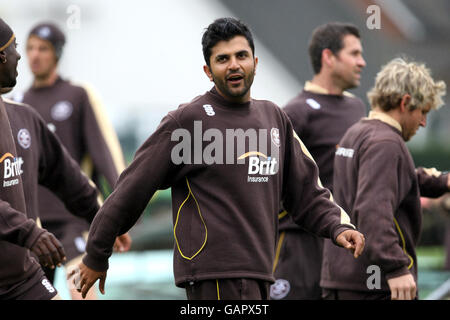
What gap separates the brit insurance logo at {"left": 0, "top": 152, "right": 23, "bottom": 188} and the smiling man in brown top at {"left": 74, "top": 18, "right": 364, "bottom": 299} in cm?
59

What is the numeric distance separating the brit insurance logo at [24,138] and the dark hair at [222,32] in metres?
1.34

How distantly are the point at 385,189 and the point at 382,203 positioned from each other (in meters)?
0.08

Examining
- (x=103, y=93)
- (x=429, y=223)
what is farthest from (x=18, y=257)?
(x=103, y=93)

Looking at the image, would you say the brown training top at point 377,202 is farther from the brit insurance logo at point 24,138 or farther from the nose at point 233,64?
the brit insurance logo at point 24,138

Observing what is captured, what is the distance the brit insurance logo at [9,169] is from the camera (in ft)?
15.2

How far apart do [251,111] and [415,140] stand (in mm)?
10860

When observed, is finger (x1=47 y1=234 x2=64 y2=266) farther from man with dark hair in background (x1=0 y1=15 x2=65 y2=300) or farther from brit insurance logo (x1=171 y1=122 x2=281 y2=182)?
brit insurance logo (x1=171 y1=122 x2=281 y2=182)

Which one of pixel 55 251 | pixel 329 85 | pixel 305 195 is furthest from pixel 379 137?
pixel 55 251

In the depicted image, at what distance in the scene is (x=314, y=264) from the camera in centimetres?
643

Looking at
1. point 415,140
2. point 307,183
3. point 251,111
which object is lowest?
point 415,140

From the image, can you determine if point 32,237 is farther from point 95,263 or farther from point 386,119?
point 386,119

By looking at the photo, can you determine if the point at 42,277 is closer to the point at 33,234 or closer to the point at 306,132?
the point at 33,234

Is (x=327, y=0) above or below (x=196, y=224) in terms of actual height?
above

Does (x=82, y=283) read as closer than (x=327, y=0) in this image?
Yes
